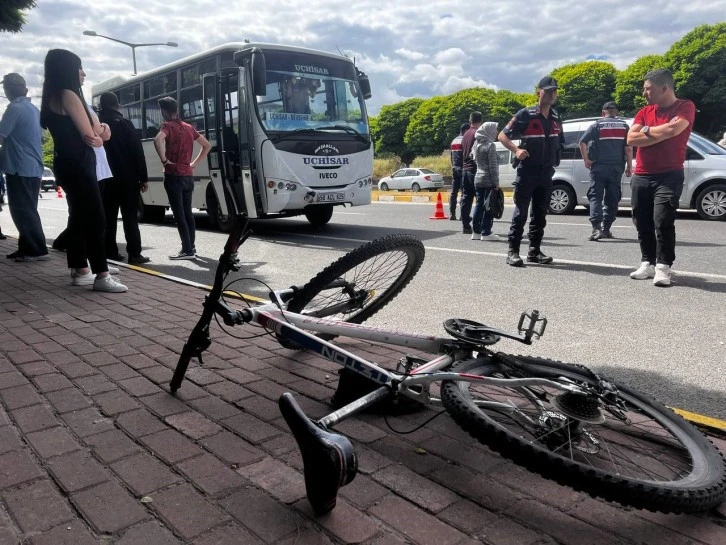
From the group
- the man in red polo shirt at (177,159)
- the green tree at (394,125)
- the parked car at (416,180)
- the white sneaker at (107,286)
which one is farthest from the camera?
the green tree at (394,125)

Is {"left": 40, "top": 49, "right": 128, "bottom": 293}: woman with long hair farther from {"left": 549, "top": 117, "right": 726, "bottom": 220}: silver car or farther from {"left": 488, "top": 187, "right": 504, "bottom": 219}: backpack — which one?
{"left": 549, "top": 117, "right": 726, "bottom": 220}: silver car

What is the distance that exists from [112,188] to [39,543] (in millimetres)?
5614

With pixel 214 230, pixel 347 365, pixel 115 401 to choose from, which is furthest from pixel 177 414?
pixel 214 230

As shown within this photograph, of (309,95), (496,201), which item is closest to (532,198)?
(496,201)

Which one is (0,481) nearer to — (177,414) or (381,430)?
(177,414)

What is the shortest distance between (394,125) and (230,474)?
6619 centimetres

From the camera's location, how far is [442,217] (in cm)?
1255

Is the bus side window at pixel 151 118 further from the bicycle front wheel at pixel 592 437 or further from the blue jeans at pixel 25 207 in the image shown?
the bicycle front wheel at pixel 592 437

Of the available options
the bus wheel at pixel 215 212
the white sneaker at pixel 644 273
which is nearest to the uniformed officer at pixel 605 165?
the white sneaker at pixel 644 273

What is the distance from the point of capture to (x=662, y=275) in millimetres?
5352

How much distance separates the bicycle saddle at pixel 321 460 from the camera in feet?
5.48

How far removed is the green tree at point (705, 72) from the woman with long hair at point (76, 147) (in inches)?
1726

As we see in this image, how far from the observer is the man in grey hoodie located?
845 cm

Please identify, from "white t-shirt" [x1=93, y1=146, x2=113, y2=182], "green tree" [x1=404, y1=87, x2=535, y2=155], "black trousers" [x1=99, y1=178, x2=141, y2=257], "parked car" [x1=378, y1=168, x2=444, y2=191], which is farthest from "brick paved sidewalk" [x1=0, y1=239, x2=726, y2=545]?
"green tree" [x1=404, y1=87, x2=535, y2=155]
